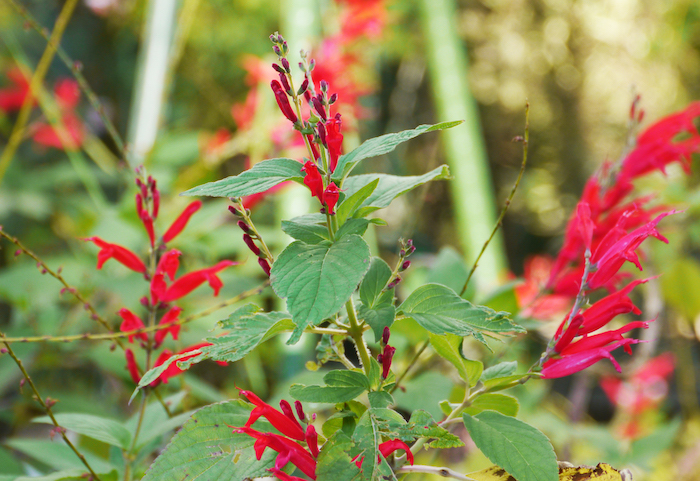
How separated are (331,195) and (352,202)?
0.08 feet

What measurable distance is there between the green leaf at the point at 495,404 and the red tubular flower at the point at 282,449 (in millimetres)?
89

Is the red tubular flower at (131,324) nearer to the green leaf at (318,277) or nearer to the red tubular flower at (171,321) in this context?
the red tubular flower at (171,321)

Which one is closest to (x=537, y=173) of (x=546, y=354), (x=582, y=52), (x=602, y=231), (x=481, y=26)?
(x=582, y=52)

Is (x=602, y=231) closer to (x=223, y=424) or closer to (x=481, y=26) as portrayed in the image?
(x=223, y=424)

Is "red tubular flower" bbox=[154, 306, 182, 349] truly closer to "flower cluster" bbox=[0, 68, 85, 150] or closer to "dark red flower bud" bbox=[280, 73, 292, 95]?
"dark red flower bud" bbox=[280, 73, 292, 95]

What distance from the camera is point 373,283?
25 centimetres

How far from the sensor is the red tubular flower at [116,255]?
38 centimetres

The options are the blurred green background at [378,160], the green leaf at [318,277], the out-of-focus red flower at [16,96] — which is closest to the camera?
the green leaf at [318,277]

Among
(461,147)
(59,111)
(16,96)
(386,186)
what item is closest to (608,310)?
Result: (386,186)

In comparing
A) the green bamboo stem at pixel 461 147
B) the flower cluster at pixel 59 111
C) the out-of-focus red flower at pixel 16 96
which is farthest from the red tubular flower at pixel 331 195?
the out-of-focus red flower at pixel 16 96

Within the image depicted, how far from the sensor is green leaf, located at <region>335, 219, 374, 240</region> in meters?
0.24

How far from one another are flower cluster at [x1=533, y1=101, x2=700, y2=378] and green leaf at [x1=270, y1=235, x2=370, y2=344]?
0.42 ft

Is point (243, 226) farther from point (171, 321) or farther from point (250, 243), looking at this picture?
point (171, 321)

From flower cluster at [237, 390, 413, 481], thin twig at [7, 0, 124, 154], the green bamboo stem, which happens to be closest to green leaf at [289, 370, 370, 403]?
flower cluster at [237, 390, 413, 481]
